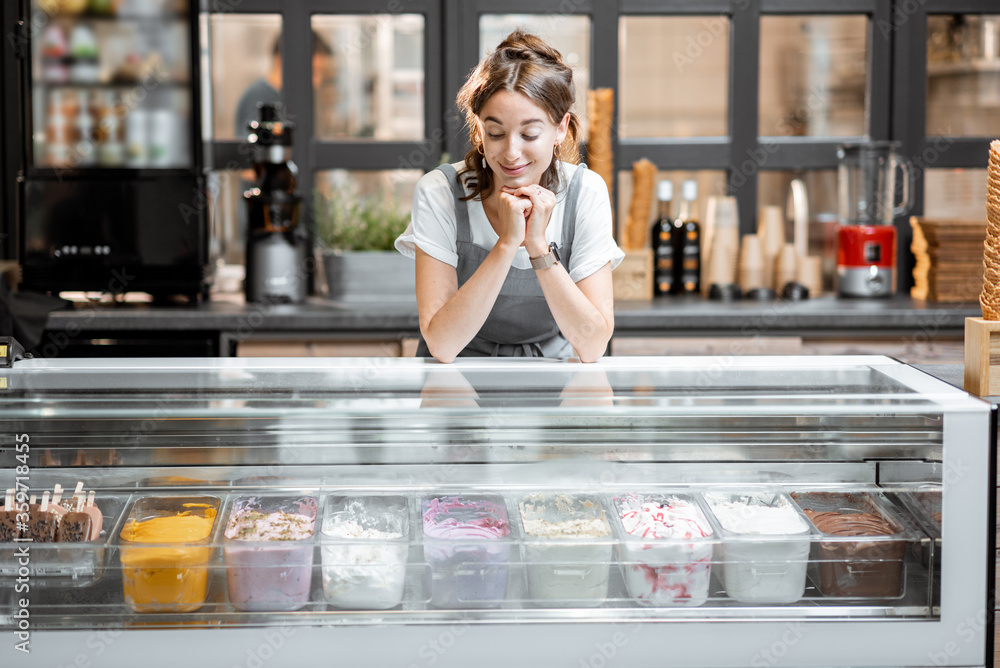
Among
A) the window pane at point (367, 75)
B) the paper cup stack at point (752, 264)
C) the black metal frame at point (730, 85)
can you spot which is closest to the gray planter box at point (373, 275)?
the black metal frame at point (730, 85)

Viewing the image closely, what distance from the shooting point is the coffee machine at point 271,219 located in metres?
3.08

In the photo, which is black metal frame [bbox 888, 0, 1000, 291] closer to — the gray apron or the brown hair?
the gray apron

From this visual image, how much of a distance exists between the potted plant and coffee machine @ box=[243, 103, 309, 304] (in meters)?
0.13

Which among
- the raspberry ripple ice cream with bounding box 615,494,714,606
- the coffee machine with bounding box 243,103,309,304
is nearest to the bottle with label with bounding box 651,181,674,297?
the coffee machine with bounding box 243,103,309,304

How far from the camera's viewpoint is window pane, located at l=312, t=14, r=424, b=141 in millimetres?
3609

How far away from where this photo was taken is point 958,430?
1.26 meters

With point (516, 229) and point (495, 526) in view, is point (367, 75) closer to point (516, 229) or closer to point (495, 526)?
point (516, 229)

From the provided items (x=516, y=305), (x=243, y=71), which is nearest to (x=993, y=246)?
(x=516, y=305)

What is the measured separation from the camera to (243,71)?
4.09 metres

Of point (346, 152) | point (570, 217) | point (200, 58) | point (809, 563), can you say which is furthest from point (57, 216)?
point (809, 563)

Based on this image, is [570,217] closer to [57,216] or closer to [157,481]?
[157,481]

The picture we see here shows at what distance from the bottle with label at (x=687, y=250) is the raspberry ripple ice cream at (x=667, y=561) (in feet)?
6.83

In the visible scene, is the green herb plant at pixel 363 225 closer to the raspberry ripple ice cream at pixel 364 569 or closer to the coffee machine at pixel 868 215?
the coffee machine at pixel 868 215

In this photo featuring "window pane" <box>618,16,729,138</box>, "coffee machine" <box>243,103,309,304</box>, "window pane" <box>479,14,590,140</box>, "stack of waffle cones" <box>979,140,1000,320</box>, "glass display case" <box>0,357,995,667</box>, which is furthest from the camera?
"window pane" <box>618,16,729,138</box>
